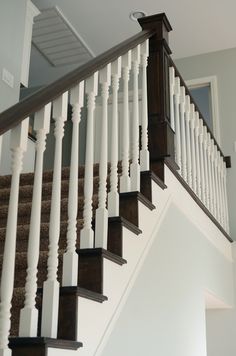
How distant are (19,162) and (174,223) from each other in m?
1.62

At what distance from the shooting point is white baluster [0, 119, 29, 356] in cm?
137

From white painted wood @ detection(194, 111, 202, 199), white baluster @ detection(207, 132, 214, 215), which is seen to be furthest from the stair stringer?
white baluster @ detection(207, 132, 214, 215)

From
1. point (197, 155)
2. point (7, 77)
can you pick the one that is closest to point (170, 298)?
point (197, 155)

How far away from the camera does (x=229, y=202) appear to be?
4.93 metres

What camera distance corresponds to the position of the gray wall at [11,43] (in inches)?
164

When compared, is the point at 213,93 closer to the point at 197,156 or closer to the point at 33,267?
the point at 197,156

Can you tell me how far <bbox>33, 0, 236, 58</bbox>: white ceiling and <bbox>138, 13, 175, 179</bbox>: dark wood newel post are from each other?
2079 mm

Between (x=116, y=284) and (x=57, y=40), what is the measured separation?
3.96 m

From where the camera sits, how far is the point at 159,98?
2.93 m

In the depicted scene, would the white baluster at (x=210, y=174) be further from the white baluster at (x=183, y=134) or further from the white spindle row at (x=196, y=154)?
the white baluster at (x=183, y=134)

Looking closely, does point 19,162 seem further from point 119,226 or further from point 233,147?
point 233,147

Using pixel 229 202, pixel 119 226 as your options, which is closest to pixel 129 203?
pixel 119 226

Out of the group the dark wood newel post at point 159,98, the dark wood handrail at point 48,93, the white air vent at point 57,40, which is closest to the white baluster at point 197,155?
the dark wood newel post at point 159,98

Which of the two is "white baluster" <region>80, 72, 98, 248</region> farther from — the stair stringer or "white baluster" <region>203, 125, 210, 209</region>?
"white baluster" <region>203, 125, 210, 209</region>
